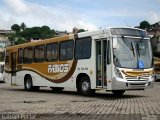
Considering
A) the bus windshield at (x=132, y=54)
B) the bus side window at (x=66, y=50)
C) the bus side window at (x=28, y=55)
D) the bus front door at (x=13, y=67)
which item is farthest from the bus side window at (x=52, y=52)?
the bus front door at (x=13, y=67)

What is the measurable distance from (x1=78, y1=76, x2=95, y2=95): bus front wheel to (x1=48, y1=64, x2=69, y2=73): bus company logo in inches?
60.0

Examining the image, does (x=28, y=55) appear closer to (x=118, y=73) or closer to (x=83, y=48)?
(x=83, y=48)

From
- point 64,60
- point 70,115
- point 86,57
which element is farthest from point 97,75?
point 70,115

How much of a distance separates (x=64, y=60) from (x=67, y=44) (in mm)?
857

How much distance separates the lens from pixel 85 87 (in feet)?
71.3

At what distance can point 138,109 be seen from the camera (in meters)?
14.2

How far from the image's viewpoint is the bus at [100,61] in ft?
64.9

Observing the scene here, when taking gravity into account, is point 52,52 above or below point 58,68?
above

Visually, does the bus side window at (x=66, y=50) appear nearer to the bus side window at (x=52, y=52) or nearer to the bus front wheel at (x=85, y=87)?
the bus side window at (x=52, y=52)

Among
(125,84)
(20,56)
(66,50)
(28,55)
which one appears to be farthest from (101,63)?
(20,56)

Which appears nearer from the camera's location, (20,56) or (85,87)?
(85,87)

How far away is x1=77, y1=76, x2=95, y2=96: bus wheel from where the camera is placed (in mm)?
21375

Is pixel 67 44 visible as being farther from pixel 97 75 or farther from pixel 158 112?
pixel 158 112

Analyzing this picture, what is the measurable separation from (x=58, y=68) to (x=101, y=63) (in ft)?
14.5
